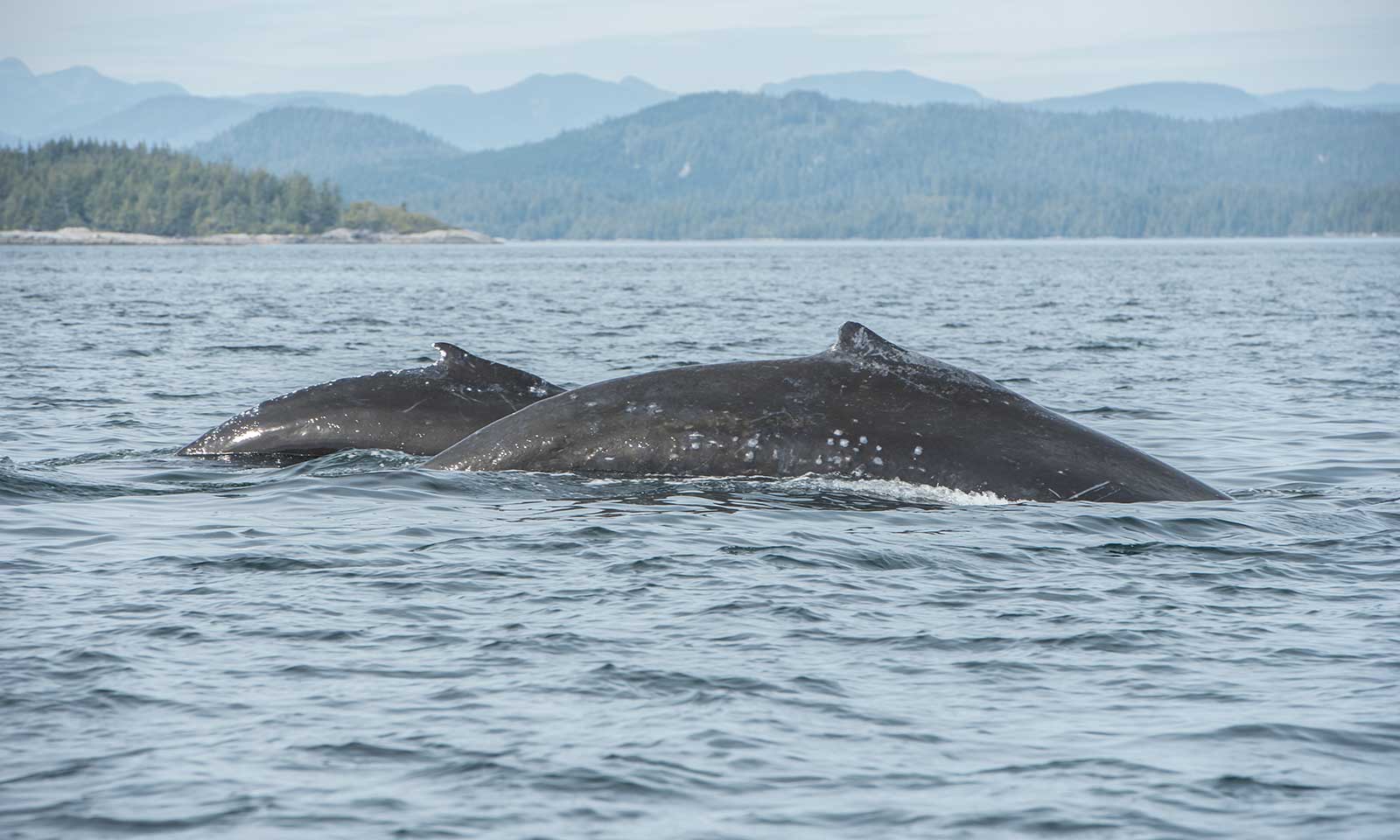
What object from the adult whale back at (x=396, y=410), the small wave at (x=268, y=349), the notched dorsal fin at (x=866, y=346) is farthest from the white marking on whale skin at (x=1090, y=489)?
the small wave at (x=268, y=349)

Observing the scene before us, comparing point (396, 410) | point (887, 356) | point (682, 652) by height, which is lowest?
point (682, 652)

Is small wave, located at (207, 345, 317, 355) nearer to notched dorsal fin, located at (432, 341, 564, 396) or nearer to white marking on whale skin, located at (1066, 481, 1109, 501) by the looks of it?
notched dorsal fin, located at (432, 341, 564, 396)

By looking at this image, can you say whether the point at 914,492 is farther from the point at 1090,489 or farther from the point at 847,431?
the point at 1090,489

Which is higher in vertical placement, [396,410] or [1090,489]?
[396,410]

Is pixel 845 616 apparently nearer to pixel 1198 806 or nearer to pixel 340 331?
pixel 1198 806

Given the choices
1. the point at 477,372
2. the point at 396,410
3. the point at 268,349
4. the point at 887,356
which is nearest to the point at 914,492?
the point at 887,356

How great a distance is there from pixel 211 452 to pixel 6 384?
10255mm

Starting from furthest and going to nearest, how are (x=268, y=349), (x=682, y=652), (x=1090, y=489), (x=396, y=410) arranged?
(x=268, y=349), (x=396, y=410), (x=1090, y=489), (x=682, y=652)

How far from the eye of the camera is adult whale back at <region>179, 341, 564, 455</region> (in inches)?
475

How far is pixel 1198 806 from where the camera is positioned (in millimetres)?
5258

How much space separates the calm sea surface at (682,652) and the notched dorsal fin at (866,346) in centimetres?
86

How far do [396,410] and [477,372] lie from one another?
2.49ft

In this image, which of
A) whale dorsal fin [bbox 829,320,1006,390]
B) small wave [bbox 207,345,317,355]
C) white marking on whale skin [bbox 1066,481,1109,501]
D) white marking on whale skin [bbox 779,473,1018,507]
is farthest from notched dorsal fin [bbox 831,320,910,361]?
small wave [bbox 207,345,317,355]

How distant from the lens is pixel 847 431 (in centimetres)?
991
